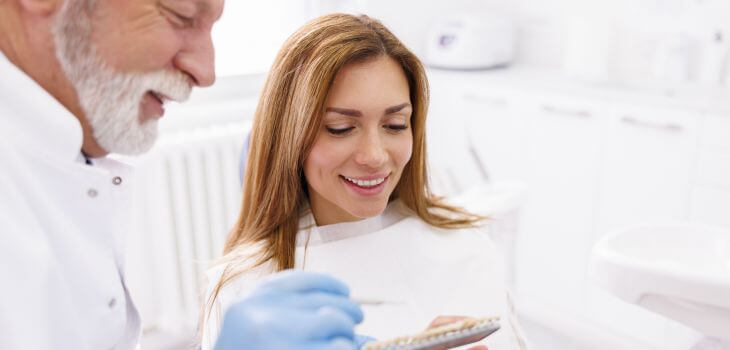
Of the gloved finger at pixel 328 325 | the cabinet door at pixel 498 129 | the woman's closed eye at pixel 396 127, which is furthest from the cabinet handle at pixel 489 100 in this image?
the gloved finger at pixel 328 325

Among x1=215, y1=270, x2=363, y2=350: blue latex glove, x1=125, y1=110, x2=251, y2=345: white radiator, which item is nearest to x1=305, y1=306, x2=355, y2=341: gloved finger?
x1=215, y1=270, x2=363, y2=350: blue latex glove

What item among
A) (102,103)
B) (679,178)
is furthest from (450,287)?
(679,178)

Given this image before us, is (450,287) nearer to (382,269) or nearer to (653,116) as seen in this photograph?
(382,269)

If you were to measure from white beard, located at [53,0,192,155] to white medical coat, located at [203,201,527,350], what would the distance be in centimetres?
44

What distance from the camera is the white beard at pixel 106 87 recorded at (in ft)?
2.72

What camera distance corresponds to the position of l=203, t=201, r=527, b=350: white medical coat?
1338 mm

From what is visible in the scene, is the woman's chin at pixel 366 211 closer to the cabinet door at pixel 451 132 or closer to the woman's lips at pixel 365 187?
the woman's lips at pixel 365 187

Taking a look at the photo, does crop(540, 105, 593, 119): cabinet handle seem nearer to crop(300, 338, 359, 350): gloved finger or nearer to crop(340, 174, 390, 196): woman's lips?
crop(340, 174, 390, 196): woman's lips

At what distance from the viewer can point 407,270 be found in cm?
141

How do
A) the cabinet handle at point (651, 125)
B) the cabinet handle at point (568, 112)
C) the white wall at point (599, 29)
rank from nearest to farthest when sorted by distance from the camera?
the cabinet handle at point (651, 125)
the cabinet handle at point (568, 112)
the white wall at point (599, 29)

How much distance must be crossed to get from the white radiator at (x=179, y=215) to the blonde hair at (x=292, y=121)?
3.87ft

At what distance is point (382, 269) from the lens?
4.59 feet

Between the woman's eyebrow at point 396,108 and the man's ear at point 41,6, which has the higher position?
the man's ear at point 41,6

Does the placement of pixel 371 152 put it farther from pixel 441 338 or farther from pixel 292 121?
pixel 441 338
